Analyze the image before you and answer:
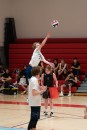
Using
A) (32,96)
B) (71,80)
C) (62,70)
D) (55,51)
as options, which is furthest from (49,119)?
(55,51)

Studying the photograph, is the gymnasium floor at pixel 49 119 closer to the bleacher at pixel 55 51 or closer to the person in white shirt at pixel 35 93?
the person in white shirt at pixel 35 93

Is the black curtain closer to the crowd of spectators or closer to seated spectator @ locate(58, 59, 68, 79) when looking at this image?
the crowd of spectators

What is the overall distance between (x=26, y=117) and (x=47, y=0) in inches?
564

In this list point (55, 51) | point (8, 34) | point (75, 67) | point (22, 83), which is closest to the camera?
point (75, 67)

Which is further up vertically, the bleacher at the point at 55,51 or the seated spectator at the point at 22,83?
the bleacher at the point at 55,51

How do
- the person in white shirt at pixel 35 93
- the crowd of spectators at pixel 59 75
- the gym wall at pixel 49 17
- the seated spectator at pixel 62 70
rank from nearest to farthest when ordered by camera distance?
the person in white shirt at pixel 35 93
the crowd of spectators at pixel 59 75
the seated spectator at pixel 62 70
the gym wall at pixel 49 17

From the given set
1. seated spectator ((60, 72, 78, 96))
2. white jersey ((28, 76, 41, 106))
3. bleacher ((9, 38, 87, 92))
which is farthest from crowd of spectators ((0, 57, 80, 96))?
white jersey ((28, 76, 41, 106))

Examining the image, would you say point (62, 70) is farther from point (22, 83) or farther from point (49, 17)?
point (49, 17)

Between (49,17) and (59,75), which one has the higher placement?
(49,17)

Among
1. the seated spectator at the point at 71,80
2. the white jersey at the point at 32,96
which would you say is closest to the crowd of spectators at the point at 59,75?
the seated spectator at the point at 71,80

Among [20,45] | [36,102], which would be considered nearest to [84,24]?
[20,45]

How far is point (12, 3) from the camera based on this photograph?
2512 cm

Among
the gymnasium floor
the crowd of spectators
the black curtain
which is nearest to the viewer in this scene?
the gymnasium floor

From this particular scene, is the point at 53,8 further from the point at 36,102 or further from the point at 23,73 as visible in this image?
the point at 36,102
